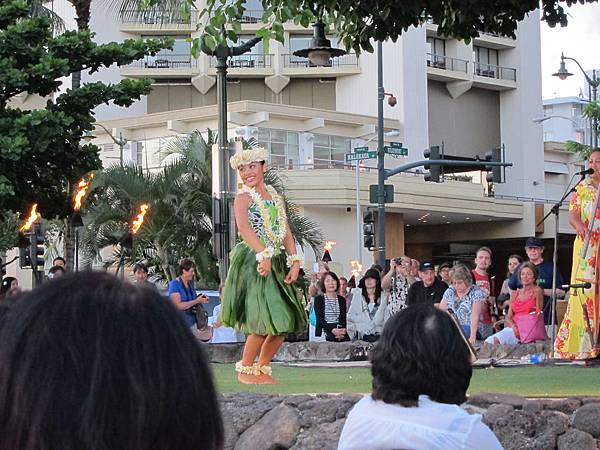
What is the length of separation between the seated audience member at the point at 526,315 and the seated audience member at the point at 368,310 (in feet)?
7.75

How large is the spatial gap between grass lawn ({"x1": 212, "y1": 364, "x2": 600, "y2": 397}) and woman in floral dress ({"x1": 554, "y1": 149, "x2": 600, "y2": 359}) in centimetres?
51

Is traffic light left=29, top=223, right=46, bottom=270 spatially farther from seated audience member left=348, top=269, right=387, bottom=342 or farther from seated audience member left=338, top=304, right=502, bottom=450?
seated audience member left=338, top=304, right=502, bottom=450

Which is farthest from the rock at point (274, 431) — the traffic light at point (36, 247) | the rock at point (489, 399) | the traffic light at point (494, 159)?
the traffic light at point (494, 159)

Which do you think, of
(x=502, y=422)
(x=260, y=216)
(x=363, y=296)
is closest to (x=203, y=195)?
(x=363, y=296)

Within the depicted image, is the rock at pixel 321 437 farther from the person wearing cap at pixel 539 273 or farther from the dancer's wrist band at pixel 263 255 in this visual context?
the person wearing cap at pixel 539 273

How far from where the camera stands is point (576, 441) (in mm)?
7250

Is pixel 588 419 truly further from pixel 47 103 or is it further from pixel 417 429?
pixel 47 103

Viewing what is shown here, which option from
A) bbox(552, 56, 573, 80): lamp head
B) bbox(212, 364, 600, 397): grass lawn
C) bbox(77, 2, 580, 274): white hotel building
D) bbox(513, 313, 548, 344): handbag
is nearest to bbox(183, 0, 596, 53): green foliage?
bbox(212, 364, 600, 397): grass lawn

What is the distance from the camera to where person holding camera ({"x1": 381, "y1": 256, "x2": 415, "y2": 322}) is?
622 inches

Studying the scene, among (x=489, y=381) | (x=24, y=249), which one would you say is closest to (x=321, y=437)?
(x=489, y=381)

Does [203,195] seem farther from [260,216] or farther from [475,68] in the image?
[475,68]

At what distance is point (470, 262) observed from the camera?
64125 millimetres

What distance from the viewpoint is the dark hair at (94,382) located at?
1.73 meters

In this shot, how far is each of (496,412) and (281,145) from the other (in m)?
48.4
